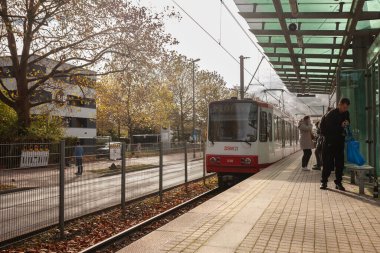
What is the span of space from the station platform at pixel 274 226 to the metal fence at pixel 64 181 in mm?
2164

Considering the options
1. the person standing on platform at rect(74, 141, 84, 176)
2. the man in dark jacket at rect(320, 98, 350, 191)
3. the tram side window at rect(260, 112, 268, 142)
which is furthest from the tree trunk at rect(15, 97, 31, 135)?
the man in dark jacket at rect(320, 98, 350, 191)

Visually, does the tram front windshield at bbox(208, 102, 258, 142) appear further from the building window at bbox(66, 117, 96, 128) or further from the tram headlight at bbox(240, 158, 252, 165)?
the building window at bbox(66, 117, 96, 128)

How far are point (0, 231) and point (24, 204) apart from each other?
0.47m

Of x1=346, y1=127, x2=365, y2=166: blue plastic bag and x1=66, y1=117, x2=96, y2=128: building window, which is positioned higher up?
x1=66, y1=117, x2=96, y2=128: building window

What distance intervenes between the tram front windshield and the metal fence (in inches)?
160

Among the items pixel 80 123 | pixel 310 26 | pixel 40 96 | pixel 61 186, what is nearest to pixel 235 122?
pixel 310 26

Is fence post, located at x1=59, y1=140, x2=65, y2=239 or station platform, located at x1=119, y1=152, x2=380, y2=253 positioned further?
fence post, located at x1=59, y1=140, x2=65, y2=239

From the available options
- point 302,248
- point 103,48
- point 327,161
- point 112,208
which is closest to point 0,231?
point 112,208

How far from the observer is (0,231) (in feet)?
19.5

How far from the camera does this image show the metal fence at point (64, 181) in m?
6.05

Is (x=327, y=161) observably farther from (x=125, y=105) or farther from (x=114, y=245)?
(x=125, y=105)

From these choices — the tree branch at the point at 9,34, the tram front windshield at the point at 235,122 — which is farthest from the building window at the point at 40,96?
the tram front windshield at the point at 235,122

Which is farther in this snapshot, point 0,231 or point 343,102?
point 343,102

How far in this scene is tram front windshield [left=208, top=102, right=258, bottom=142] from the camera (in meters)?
14.7
